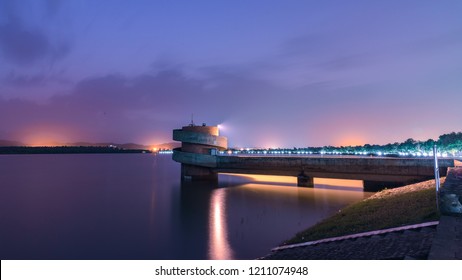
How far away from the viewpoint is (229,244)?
16844 millimetres

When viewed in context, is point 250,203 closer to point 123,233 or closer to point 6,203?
point 123,233

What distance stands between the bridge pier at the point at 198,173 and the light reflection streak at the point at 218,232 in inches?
542

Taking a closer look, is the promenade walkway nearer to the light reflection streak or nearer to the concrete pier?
the light reflection streak

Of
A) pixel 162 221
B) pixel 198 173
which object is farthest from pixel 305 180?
pixel 162 221

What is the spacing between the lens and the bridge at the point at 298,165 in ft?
98.0

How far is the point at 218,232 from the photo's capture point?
63.7 ft

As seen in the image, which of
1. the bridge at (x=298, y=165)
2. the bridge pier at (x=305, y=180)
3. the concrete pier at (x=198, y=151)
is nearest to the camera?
the bridge at (x=298, y=165)

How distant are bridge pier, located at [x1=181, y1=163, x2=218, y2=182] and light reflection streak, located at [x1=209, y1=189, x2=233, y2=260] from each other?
13.8 m

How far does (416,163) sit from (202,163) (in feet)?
91.3

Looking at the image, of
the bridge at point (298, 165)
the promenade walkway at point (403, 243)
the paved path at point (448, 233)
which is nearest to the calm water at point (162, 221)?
the bridge at point (298, 165)

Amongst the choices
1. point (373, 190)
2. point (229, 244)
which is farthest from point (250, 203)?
point (373, 190)

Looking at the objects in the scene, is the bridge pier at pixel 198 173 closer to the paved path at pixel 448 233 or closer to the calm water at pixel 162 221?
the calm water at pixel 162 221

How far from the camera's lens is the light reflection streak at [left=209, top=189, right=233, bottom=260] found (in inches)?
608

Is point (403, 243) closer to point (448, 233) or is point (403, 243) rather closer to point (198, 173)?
point (448, 233)
